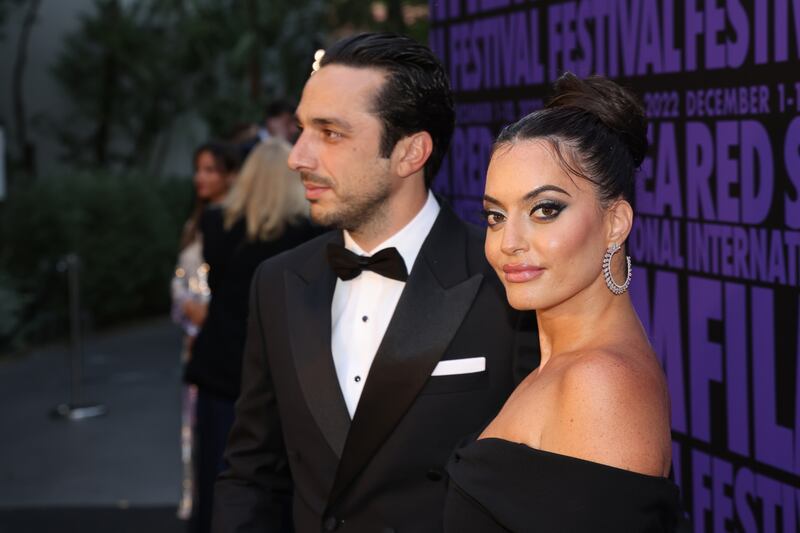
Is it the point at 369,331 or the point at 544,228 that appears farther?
the point at 369,331

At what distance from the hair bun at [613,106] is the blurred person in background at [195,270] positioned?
4.17m

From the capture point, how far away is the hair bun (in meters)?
2.15

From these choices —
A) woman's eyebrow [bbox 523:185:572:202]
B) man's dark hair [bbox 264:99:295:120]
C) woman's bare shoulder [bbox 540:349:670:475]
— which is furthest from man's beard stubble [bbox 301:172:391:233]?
man's dark hair [bbox 264:99:295:120]

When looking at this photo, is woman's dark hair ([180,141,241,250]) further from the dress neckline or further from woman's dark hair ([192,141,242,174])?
the dress neckline

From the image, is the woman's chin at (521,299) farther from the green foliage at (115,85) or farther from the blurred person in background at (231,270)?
the green foliage at (115,85)

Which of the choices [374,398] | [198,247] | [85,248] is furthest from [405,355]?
[85,248]

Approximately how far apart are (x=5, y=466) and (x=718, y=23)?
21.6ft

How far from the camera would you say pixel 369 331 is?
2.83 meters

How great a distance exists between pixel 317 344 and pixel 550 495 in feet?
→ 3.19

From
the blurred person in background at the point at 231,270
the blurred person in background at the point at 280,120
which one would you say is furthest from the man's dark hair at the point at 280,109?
the blurred person in background at the point at 231,270

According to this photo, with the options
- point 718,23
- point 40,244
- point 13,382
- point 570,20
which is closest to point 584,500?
point 718,23

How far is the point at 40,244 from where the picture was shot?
43.1 ft

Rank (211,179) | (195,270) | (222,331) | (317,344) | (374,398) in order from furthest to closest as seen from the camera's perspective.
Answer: (211,179) → (195,270) → (222,331) → (317,344) → (374,398)

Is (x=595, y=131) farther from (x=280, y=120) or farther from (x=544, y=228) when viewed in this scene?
(x=280, y=120)
